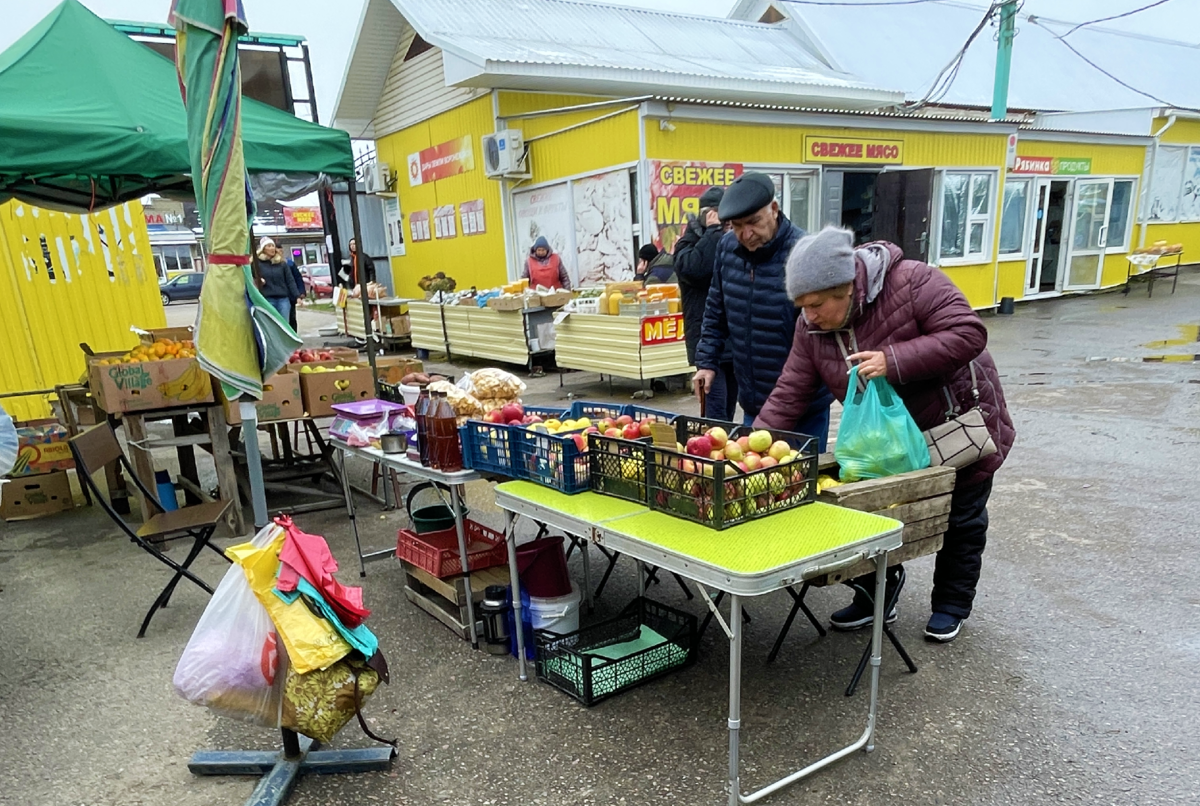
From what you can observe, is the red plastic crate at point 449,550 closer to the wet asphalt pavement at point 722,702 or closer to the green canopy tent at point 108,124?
the wet asphalt pavement at point 722,702

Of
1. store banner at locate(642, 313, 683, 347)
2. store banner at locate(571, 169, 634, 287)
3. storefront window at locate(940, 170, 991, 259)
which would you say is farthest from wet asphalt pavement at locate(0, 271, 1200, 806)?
storefront window at locate(940, 170, 991, 259)

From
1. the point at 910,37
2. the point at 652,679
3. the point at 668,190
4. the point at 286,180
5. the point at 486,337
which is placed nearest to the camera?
the point at 652,679

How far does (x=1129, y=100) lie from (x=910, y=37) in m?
8.49

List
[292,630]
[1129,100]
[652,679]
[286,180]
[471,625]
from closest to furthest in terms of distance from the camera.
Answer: [292,630]
[652,679]
[471,625]
[286,180]
[1129,100]

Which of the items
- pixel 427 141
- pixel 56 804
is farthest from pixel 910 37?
pixel 56 804

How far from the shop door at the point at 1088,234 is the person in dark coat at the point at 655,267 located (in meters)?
11.0

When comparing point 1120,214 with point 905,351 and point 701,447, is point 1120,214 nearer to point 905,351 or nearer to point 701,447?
point 905,351

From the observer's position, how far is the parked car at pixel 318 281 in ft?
109

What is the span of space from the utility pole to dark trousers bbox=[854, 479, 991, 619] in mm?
17167

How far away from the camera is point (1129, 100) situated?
23109 millimetres

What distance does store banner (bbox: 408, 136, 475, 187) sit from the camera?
45.6 ft

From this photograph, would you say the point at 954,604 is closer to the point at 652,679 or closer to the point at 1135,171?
the point at 652,679

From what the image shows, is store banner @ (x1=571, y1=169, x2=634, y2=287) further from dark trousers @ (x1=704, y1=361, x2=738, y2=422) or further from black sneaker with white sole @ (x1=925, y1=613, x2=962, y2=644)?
black sneaker with white sole @ (x1=925, y1=613, x2=962, y2=644)

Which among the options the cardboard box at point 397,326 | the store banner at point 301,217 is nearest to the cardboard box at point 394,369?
the cardboard box at point 397,326
